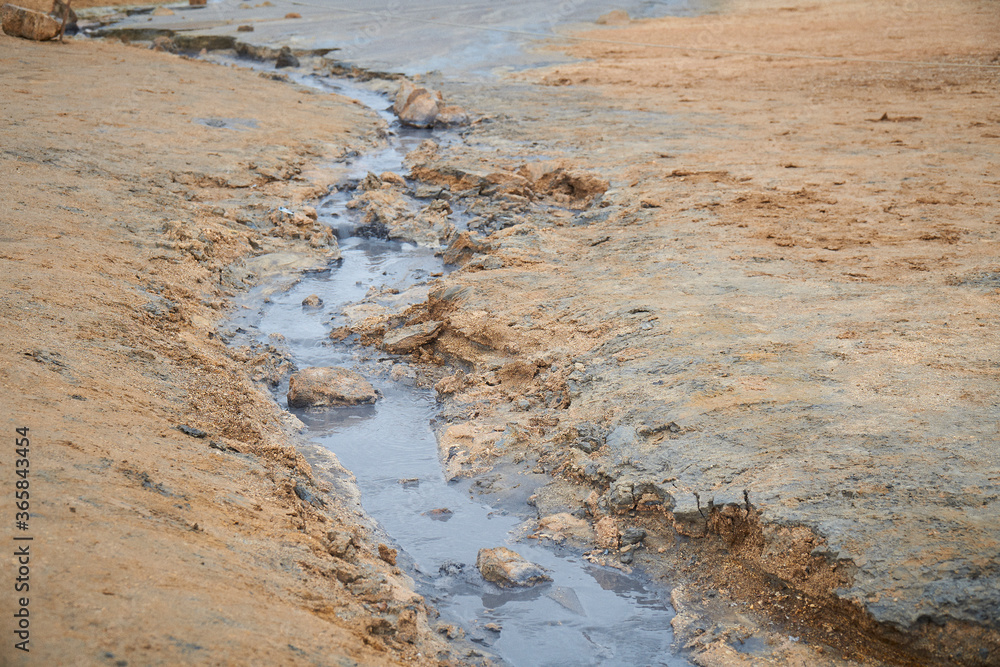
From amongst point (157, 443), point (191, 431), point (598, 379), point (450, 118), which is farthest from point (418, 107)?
point (157, 443)

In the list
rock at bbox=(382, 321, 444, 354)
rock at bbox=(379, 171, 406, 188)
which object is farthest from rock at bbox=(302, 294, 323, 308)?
rock at bbox=(379, 171, 406, 188)

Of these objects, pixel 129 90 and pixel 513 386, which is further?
pixel 129 90

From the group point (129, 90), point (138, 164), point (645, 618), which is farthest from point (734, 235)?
point (129, 90)

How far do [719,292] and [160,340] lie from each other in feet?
10.5

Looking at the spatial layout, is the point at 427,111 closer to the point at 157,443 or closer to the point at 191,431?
the point at 191,431

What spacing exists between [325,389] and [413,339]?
0.78 m

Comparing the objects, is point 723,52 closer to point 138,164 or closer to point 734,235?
point 734,235

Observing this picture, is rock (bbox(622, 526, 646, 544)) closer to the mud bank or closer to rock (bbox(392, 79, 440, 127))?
the mud bank

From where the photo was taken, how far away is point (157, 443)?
10.0 feet

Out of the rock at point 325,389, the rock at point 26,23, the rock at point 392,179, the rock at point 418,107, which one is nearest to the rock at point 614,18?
the rock at point 418,107

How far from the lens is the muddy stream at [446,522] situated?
9.33 feet

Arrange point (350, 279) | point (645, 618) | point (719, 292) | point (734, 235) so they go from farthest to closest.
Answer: point (350, 279) < point (734, 235) < point (719, 292) < point (645, 618)

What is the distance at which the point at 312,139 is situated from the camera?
9.38 m

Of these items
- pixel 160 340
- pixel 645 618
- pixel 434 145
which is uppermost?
pixel 434 145
